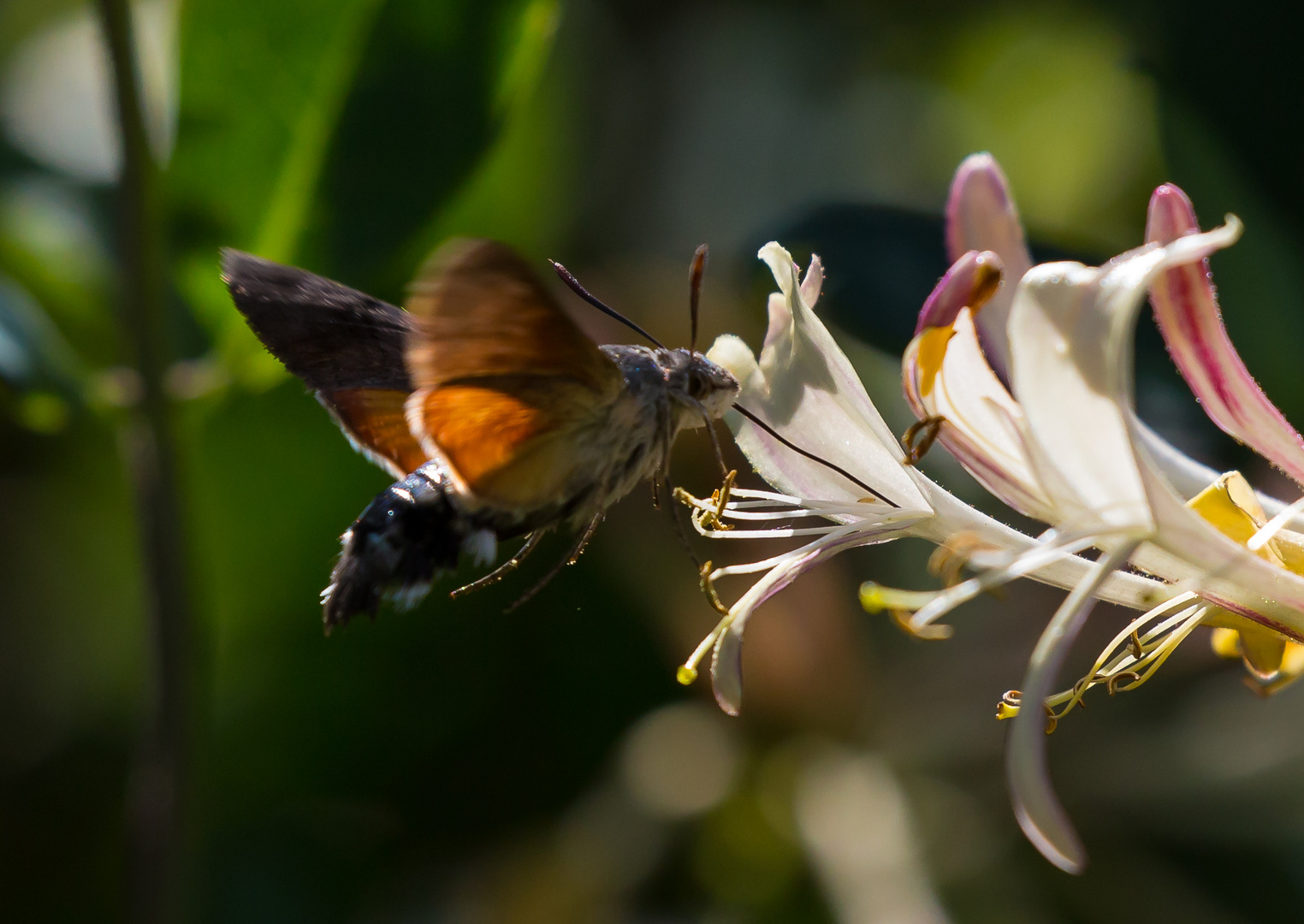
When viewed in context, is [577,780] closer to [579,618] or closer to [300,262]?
[579,618]

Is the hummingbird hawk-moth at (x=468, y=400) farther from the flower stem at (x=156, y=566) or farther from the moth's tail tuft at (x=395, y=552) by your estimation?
the flower stem at (x=156, y=566)

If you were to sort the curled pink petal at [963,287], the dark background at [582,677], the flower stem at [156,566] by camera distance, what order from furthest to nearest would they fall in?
the dark background at [582,677]
the flower stem at [156,566]
the curled pink petal at [963,287]

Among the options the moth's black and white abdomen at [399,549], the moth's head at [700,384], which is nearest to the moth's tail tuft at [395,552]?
the moth's black and white abdomen at [399,549]

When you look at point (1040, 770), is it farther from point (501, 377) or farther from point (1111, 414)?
Answer: point (501, 377)

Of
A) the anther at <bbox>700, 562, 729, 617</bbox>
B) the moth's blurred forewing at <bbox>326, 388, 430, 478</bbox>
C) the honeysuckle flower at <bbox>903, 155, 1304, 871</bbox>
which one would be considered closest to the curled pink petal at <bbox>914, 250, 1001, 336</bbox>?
the honeysuckle flower at <bbox>903, 155, 1304, 871</bbox>

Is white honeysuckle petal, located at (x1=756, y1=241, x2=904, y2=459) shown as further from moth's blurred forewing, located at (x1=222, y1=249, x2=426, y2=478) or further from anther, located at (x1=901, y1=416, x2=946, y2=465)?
moth's blurred forewing, located at (x1=222, y1=249, x2=426, y2=478)

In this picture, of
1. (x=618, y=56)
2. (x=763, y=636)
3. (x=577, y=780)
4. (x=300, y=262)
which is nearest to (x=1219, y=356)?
(x=300, y=262)

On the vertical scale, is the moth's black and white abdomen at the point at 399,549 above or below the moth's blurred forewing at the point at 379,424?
below

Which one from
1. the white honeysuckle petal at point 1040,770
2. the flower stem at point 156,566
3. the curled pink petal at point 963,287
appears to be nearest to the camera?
the white honeysuckle petal at point 1040,770
